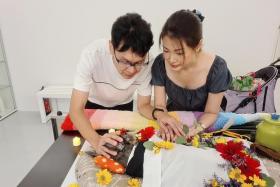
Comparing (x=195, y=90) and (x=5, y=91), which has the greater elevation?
(x=195, y=90)

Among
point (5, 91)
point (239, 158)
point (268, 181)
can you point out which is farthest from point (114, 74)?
point (5, 91)

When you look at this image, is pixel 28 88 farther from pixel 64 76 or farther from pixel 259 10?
pixel 259 10

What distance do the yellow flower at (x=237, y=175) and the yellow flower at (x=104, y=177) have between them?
1.24ft

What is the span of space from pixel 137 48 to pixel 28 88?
256cm

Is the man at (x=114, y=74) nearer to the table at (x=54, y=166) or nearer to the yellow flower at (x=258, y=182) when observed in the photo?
the table at (x=54, y=166)

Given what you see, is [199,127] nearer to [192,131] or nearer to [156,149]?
[192,131]

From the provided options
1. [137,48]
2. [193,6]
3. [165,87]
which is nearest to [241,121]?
[165,87]

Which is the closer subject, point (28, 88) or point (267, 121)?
point (267, 121)

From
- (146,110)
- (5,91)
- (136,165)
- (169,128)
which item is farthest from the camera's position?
(5,91)

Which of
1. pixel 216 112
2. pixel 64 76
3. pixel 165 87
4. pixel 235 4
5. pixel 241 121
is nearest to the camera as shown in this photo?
pixel 241 121

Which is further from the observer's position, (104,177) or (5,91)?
(5,91)

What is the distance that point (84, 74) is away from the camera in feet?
3.90

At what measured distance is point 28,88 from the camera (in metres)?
3.11

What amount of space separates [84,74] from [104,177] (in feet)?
Answer: 1.87
